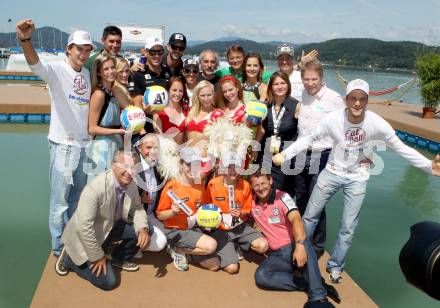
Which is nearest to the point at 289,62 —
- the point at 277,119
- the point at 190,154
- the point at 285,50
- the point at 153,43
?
the point at 285,50

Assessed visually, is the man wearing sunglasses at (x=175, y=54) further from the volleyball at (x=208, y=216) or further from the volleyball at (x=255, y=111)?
the volleyball at (x=208, y=216)

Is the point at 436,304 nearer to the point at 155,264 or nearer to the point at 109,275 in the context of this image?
the point at 155,264

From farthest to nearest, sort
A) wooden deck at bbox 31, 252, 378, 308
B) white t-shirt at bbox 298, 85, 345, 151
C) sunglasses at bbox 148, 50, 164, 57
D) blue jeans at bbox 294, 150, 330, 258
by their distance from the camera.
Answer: sunglasses at bbox 148, 50, 164, 57 < blue jeans at bbox 294, 150, 330, 258 < white t-shirt at bbox 298, 85, 345, 151 < wooden deck at bbox 31, 252, 378, 308

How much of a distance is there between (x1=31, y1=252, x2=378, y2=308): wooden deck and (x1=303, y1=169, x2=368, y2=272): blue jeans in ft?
0.83

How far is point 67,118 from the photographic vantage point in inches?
122

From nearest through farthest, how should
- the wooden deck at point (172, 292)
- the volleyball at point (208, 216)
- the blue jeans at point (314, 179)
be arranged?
the wooden deck at point (172, 292)
the volleyball at point (208, 216)
the blue jeans at point (314, 179)

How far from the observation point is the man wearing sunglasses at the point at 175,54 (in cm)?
432

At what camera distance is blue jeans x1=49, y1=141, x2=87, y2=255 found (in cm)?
311

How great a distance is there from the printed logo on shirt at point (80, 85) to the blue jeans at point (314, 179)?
7.37 ft

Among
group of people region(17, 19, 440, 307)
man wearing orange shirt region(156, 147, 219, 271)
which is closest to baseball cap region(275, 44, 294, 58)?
group of people region(17, 19, 440, 307)

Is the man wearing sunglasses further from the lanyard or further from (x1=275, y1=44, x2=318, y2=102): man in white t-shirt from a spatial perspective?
the lanyard

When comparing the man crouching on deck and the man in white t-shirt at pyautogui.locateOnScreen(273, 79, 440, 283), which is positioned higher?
the man in white t-shirt at pyautogui.locateOnScreen(273, 79, 440, 283)

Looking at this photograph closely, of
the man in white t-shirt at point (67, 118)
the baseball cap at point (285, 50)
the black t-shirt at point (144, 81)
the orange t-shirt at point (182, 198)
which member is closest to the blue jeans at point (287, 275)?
the orange t-shirt at point (182, 198)

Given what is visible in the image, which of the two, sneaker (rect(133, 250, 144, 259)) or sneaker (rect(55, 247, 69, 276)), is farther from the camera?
sneaker (rect(133, 250, 144, 259))
